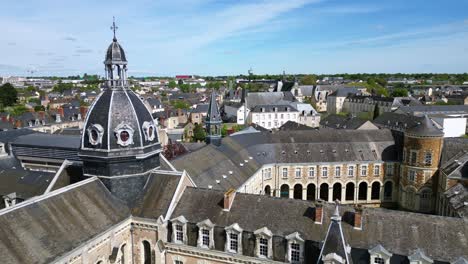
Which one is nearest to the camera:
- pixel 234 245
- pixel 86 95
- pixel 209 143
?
pixel 234 245

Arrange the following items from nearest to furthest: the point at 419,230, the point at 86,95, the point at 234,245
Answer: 1. the point at 419,230
2. the point at 234,245
3. the point at 86,95

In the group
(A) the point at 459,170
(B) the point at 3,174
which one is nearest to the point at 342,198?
(A) the point at 459,170

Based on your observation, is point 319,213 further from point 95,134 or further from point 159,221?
point 95,134

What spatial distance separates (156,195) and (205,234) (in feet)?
15.4

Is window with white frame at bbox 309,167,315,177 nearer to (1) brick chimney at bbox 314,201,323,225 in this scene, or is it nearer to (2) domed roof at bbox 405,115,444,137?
(2) domed roof at bbox 405,115,444,137

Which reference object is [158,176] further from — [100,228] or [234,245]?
[234,245]

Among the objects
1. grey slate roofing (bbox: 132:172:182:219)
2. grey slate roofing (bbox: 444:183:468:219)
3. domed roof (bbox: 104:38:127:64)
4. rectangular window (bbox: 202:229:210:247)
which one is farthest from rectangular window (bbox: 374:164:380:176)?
domed roof (bbox: 104:38:127:64)

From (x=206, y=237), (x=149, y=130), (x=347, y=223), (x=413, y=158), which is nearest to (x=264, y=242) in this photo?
(x=206, y=237)

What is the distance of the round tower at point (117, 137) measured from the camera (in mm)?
25234

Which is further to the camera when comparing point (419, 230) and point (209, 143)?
point (209, 143)

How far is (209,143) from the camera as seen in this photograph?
46.8 meters

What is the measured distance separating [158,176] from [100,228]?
19.3 feet

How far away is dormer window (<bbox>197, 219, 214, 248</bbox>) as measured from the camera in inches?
952

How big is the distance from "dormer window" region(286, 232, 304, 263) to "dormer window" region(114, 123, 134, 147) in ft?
41.2
